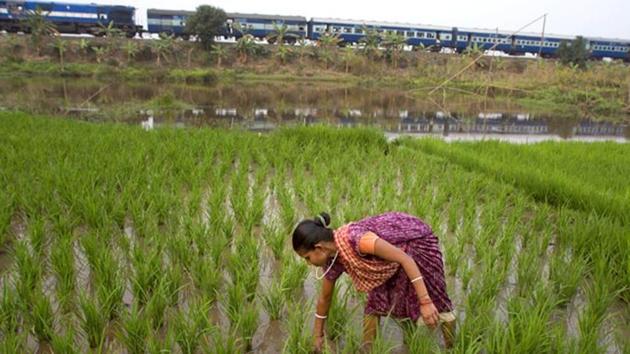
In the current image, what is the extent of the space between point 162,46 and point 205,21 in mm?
3698

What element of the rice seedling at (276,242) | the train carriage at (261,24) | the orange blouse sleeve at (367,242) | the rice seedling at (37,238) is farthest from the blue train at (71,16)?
the orange blouse sleeve at (367,242)

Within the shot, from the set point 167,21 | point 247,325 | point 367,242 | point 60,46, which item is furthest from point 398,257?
point 167,21

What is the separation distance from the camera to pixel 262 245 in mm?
3148

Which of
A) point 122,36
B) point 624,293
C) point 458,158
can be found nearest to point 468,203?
point 624,293

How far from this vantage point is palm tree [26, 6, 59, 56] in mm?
26703

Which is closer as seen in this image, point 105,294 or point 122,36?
point 105,294

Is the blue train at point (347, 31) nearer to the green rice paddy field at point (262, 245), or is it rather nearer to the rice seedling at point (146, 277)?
the green rice paddy field at point (262, 245)

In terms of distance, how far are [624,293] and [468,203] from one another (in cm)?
163

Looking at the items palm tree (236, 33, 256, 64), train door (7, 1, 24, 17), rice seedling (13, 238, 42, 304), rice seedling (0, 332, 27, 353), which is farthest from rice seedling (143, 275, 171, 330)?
train door (7, 1, 24, 17)

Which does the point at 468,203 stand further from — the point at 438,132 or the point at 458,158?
the point at 438,132

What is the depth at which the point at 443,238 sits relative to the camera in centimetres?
331

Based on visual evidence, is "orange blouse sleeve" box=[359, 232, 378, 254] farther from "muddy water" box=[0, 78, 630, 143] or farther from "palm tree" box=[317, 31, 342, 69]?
"palm tree" box=[317, 31, 342, 69]

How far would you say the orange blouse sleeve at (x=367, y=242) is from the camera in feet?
5.27

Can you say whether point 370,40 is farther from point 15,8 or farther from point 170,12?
point 15,8
